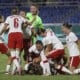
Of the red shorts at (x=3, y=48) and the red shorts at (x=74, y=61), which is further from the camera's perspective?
the red shorts at (x=3, y=48)

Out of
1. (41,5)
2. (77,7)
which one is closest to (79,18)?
(77,7)

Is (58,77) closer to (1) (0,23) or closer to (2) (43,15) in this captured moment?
(1) (0,23)

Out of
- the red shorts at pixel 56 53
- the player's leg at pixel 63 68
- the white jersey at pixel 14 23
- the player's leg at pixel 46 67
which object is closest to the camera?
the player's leg at pixel 46 67

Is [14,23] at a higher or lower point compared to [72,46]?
higher

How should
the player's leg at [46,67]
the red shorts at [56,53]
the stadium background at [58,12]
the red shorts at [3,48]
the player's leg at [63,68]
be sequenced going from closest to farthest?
the player's leg at [46,67]
the player's leg at [63,68]
the red shorts at [56,53]
the red shorts at [3,48]
the stadium background at [58,12]

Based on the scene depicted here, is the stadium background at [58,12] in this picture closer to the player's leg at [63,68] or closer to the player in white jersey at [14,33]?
the player in white jersey at [14,33]

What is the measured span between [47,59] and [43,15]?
17825 mm

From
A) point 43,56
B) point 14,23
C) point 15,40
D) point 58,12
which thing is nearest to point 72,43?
point 43,56

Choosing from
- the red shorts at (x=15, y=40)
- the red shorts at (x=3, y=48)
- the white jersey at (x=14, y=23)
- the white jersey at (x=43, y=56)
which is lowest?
the white jersey at (x=43, y=56)

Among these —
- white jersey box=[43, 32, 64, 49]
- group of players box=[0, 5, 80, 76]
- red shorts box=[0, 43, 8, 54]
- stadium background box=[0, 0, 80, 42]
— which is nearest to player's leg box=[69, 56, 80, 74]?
group of players box=[0, 5, 80, 76]

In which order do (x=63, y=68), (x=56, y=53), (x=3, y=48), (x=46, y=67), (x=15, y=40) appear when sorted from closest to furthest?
(x=46, y=67) → (x=63, y=68) → (x=56, y=53) → (x=15, y=40) → (x=3, y=48)

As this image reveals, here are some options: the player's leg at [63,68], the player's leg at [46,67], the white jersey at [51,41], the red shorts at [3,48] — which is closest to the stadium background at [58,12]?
the red shorts at [3,48]

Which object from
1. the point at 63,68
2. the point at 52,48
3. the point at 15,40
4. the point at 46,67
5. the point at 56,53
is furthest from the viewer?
the point at 15,40

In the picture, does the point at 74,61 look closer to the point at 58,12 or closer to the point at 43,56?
the point at 43,56
